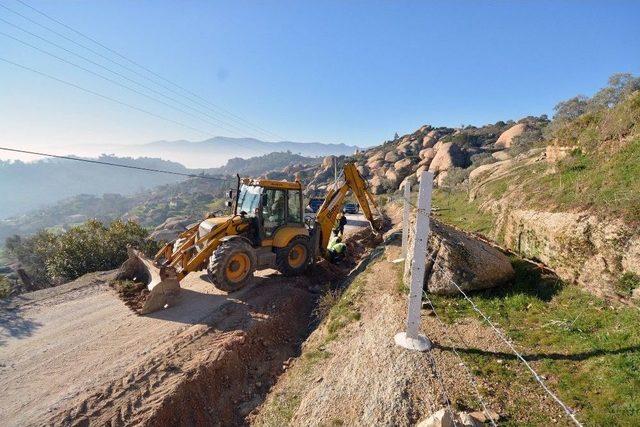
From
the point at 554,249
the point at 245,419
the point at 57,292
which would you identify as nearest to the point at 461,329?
the point at 554,249

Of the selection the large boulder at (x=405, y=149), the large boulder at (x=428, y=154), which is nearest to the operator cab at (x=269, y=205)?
the large boulder at (x=428, y=154)

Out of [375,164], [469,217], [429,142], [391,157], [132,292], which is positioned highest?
[429,142]

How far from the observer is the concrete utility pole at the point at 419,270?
4961 millimetres

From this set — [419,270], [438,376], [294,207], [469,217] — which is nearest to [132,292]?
[294,207]

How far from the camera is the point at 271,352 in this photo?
25.2 feet

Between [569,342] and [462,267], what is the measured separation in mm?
2345

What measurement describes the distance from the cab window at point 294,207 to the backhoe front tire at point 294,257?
69 cm

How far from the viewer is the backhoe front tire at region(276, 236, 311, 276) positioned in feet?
36.2

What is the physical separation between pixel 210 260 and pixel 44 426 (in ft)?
15.9

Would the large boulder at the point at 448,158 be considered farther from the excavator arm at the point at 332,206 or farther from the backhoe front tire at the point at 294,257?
the backhoe front tire at the point at 294,257

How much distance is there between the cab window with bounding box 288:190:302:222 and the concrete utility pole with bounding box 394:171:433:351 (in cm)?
634

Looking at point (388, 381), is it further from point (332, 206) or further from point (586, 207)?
point (332, 206)

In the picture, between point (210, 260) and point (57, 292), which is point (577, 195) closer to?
point (210, 260)

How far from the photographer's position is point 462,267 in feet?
23.6
